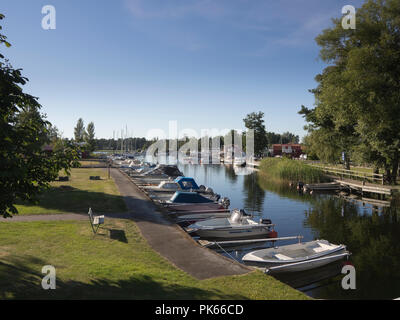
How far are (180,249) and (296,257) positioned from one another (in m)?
6.44

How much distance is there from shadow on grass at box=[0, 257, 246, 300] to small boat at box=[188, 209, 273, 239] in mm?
10010

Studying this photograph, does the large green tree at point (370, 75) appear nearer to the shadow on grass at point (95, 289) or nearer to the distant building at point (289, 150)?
the shadow on grass at point (95, 289)

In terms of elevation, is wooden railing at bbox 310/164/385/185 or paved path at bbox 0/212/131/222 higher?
wooden railing at bbox 310/164/385/185

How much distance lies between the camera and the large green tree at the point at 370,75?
1281 inches

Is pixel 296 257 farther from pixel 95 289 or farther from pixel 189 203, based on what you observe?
pixel 189 203

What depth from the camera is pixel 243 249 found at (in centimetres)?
1862

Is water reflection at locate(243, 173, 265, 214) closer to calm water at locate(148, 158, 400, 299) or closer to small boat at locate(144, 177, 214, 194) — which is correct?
calm water at locate(148, 158, 400, 299)

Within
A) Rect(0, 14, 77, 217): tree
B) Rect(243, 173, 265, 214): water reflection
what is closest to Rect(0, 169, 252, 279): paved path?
Rect(0, 14, 77, 217): tree

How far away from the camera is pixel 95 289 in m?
8.64

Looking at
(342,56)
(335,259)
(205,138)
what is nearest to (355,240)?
(335,259)

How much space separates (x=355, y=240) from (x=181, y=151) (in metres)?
130

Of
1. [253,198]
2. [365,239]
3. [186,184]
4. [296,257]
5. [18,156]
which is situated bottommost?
[365,239]

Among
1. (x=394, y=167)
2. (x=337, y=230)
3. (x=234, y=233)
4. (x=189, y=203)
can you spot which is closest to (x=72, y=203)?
(x=189, y=203)

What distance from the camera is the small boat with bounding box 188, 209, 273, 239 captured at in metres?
19.5
